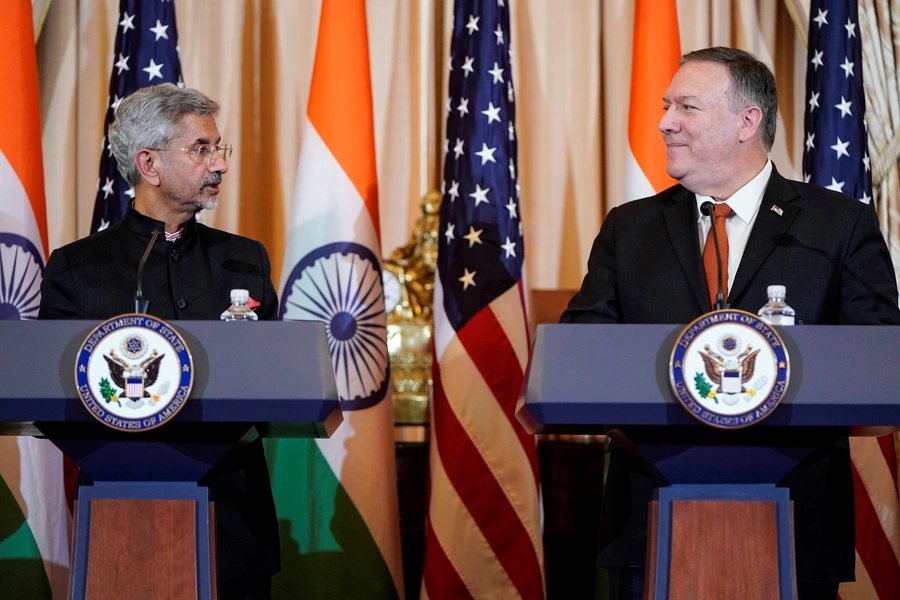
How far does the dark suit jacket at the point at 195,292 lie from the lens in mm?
2084

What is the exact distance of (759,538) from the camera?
1640mm

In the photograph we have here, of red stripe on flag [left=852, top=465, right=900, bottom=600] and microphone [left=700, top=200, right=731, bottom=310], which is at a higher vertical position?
microphone [left=700, top=200, right=731, bottom=310]

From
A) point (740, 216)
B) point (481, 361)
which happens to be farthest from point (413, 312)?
point (740, 216)

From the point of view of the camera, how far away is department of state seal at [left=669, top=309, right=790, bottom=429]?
1.51m

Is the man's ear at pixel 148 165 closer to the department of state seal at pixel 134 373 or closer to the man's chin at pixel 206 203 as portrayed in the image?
the man's chin at pixel 206 203

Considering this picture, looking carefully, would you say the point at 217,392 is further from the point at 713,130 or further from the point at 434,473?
the point at 434,473

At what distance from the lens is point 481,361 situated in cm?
347

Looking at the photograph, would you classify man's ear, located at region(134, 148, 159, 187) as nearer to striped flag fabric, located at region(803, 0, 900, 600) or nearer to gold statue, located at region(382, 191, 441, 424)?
gold statue, located at region(382, 191, 441, 424)

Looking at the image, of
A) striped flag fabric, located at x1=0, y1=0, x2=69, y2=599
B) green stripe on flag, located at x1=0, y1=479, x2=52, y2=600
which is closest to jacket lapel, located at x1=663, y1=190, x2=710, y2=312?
striped flag fabric, located at x1=0, y1=0, x2=69, y2=599

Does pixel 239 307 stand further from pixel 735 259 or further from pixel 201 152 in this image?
pixel 735 259

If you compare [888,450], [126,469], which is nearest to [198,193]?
[126,469]

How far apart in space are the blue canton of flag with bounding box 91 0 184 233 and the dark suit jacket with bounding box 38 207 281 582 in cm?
129

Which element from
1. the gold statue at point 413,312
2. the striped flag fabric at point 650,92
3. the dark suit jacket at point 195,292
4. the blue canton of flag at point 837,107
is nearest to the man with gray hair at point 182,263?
the dark suit jacket at point 195,292

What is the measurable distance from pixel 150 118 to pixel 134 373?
98 cm
